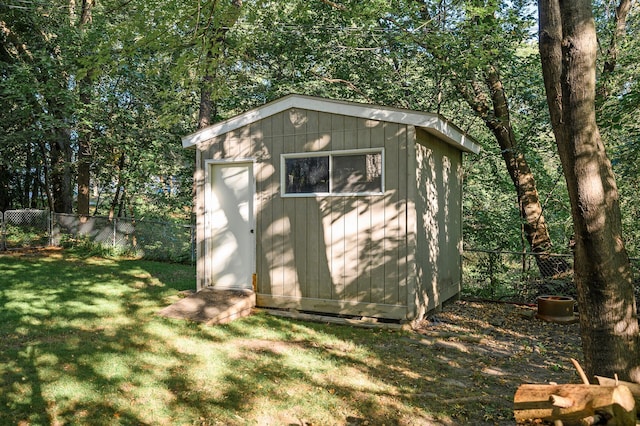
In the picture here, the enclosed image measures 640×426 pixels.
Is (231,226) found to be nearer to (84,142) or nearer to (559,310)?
(559,310)

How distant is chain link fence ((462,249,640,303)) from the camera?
7.83m

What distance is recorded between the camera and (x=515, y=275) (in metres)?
8.59

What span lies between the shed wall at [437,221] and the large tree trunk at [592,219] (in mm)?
2913

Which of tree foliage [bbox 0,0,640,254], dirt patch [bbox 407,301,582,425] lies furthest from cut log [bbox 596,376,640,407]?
tree foliage [bbox 0,0,640,254]

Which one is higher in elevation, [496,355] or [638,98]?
[638,98]

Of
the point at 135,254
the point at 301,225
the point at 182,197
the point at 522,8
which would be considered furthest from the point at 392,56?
the point at 135,254

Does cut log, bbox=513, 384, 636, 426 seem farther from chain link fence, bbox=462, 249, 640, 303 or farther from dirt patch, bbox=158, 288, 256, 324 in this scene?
chain link fence, bbox=462, 249, 640, 303

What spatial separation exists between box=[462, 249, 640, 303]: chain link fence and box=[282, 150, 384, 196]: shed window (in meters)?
3.25

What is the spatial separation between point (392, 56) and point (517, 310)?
257 inches

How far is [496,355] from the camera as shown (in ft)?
16.6

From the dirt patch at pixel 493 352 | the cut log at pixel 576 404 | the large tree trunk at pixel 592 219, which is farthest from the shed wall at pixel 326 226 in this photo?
the cut log at pixel 576 404

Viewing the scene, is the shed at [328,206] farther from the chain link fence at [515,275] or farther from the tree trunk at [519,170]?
the tree trunk at [519,170]

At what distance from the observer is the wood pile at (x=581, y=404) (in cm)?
A: 245

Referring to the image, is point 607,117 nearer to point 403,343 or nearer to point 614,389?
point 403,343
